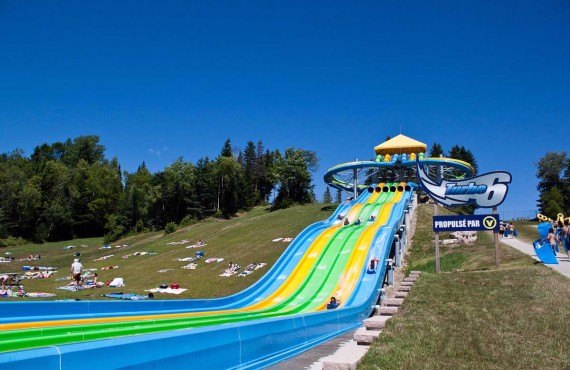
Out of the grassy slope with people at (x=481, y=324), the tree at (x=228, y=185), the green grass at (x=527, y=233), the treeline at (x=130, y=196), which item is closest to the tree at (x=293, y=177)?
the treeline at (x=130, y=196)

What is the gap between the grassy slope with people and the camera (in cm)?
786

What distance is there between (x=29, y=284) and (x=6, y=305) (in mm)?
22229

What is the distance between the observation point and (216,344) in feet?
24.6

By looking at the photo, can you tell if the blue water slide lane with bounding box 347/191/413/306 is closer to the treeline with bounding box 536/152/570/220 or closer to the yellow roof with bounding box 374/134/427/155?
the yellow roof with bounding box 374/134/427/155

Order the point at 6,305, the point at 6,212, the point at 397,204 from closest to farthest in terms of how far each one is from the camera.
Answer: the point at 6,305 < the point at 397,204 < the point at 6,212

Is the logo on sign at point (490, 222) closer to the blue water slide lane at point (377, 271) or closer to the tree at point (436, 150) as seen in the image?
the blue water slide lane at point (377, 271)

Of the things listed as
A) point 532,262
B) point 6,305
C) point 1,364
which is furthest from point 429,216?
point 1,364

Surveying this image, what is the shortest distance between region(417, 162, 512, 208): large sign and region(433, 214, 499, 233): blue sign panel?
1.40 meters

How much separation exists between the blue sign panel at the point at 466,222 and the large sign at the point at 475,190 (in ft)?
4.60

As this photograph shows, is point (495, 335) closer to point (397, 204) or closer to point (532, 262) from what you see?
point (532, 262)

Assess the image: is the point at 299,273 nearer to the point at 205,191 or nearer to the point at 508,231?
the point at 508,231

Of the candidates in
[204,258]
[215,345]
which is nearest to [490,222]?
[215,345]

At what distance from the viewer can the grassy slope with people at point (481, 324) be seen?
25.8 ft

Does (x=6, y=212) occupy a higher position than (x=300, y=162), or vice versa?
(x=300, y=162)
